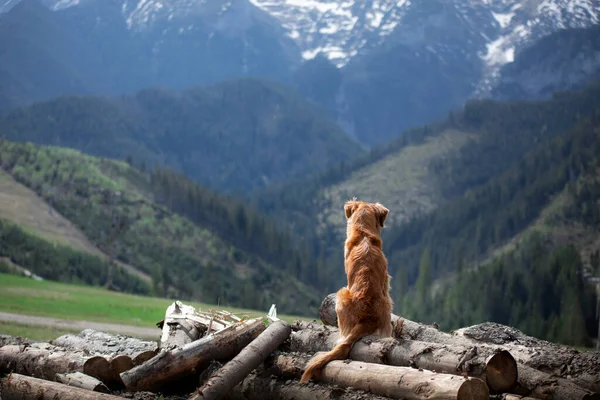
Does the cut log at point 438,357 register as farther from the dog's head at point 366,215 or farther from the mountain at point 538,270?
the mountain at point 538,270

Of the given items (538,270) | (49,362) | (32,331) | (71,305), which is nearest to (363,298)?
(49,362)

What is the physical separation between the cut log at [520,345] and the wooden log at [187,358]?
2049mm

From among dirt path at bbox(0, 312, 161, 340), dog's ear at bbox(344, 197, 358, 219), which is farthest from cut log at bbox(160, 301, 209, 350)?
dirt path at bbox(0, 312, 161, 340)

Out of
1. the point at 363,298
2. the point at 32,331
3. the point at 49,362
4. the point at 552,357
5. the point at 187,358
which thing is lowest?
the point at 32,331

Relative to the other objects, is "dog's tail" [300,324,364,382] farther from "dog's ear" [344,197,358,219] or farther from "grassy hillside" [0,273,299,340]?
"grassy hillside" [0,273,299,340]

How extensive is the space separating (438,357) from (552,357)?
166 cm

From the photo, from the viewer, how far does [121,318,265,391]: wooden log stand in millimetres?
12047

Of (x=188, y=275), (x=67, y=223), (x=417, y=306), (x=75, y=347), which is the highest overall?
(x=75, y=347)

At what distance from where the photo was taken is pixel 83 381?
12.2 metres

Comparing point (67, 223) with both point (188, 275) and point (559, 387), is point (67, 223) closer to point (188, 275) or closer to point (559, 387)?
point (188, 275)

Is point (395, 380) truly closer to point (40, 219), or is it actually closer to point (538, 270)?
point (40, 219)

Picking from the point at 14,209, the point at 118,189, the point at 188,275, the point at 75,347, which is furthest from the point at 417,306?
the point at 75,347

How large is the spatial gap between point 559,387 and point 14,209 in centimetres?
9104

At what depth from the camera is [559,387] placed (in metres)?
9.77
